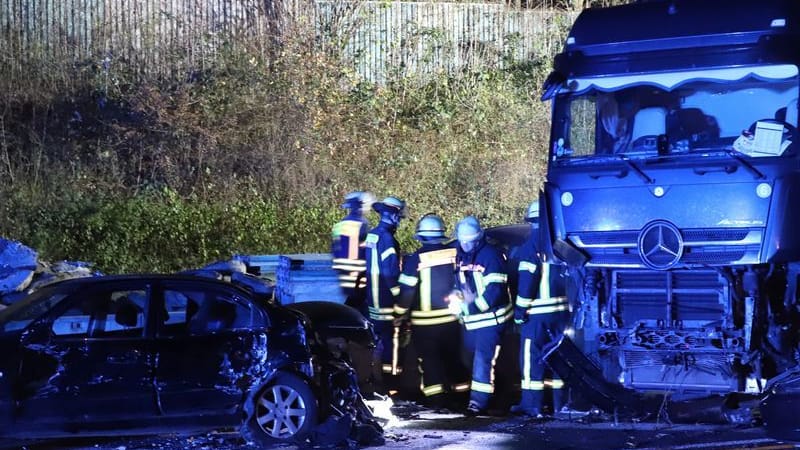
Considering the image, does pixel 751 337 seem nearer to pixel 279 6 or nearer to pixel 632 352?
pixel 632 352

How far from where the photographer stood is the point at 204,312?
966 cm

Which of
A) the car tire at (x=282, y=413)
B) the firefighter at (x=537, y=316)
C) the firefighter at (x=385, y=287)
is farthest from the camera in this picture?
the firefighter at (x=385, y=287)

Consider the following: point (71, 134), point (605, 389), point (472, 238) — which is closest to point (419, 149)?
point (71, 134)

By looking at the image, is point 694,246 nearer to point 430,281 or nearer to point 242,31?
point 430,281

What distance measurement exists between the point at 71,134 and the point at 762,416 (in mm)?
14062

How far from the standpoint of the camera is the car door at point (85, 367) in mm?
9273

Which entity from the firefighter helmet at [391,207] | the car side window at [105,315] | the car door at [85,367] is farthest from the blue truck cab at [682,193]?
the car door at [85,367]

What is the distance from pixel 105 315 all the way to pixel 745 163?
5301 mm

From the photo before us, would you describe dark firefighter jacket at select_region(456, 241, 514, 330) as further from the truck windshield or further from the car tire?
the car tire

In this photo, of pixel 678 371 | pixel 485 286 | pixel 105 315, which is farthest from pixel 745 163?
pixel 105 315

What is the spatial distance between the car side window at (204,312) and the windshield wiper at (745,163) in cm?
406

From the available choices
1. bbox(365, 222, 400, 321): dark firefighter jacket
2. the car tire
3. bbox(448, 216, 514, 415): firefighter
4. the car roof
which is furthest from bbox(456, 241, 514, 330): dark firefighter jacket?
the car roof

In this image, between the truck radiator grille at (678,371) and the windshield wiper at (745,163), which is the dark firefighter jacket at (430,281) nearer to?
the truck radiator grille at (678,371)

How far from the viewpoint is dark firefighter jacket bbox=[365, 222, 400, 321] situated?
11.9 meters
